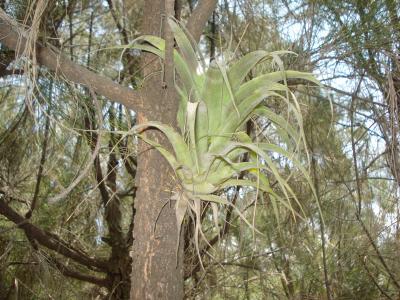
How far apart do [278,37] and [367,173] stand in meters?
0.65

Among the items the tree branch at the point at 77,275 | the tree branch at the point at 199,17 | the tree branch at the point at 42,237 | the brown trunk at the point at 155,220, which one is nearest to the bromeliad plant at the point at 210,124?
the brown trunk at the point at 155,220

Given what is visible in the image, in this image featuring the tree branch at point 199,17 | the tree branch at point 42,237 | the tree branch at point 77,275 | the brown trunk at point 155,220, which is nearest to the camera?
the brown trunk at point 155,220

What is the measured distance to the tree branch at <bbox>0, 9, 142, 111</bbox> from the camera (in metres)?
0.98

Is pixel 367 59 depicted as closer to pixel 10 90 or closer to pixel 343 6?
pixel 343 6

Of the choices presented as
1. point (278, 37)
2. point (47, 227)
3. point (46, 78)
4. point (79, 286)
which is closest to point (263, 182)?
point (46, 78)

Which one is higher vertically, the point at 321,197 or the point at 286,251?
the point at 321,197

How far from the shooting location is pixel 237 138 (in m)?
0.97

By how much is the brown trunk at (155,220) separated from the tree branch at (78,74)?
0.11 feet

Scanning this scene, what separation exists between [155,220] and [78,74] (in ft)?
1.02

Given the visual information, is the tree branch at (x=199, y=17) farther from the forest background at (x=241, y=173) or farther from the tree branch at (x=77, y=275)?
the tree branch at (x=77, y=275)

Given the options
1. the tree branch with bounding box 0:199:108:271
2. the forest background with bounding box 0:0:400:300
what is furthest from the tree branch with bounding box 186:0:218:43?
the tree branch with bounding box 0:199:108:271

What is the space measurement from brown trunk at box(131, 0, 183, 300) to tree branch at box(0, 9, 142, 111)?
0.03 metres

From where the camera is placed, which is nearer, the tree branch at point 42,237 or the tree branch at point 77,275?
the tree branch at point 42,237

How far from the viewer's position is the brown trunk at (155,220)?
A: 91 centimetres
